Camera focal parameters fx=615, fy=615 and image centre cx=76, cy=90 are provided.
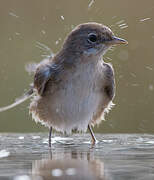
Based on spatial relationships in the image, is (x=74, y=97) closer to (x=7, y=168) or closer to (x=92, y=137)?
(x=92, y=137)

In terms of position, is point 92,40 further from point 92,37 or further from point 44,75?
point 44,75

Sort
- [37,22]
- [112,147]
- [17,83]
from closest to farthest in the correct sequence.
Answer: [112,147]
[17,83]
[37,22]

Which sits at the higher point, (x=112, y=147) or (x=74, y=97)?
(x=74, y=97)

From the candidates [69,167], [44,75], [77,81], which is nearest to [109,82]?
[77,81]

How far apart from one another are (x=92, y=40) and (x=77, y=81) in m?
0.47

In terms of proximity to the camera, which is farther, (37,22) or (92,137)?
(37,22)

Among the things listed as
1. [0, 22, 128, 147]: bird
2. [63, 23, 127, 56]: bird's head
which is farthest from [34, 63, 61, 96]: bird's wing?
[63, 23, 127, 56]: bird's head

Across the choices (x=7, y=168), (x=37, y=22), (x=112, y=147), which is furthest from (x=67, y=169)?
(x=37, y=22)

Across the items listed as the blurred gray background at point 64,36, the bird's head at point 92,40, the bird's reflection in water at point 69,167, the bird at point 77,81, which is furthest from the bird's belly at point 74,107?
the blurred gray background at point 64,36

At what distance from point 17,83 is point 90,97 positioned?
3.80m

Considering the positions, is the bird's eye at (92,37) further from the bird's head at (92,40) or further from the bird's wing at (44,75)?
the bird's wing at (44,75)

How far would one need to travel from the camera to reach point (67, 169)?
452 cm

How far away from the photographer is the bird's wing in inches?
264

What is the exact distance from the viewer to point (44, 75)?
674cm
